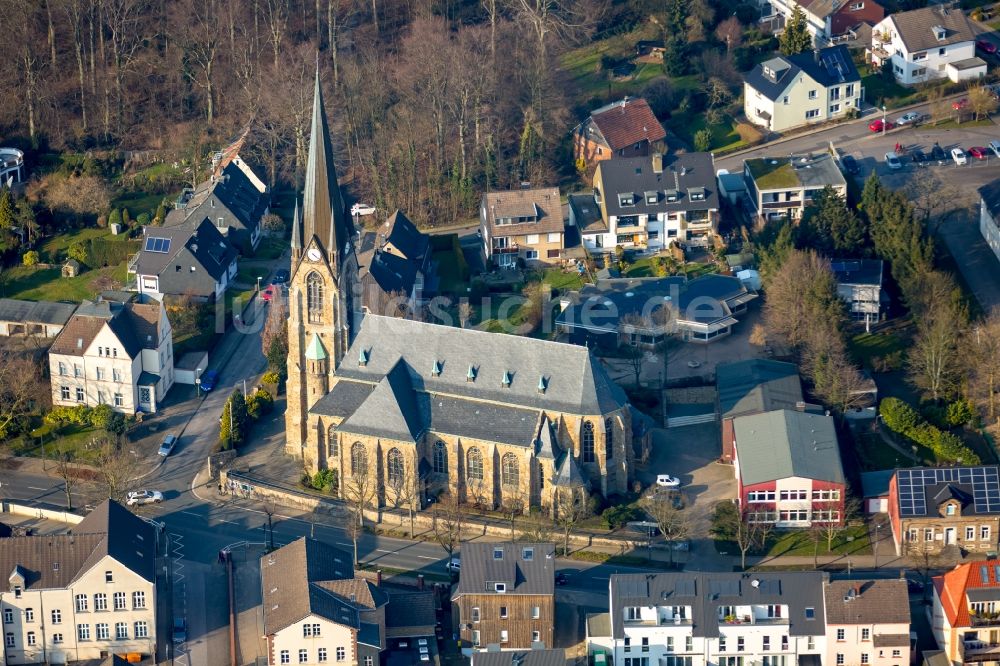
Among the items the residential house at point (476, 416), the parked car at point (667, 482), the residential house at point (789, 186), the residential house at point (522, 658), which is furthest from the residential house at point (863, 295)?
the residential house at point (522, 658)

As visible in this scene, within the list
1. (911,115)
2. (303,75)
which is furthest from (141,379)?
(911,115)

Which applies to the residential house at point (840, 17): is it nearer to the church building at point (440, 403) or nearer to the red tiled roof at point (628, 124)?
the red tiled roof at point (628, 124)

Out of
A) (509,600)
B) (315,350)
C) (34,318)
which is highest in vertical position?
(34,318)

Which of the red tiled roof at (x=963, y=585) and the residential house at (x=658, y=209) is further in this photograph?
the residential house at (x=658, y=209)

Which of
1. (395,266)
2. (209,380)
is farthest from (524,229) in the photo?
(209,380)

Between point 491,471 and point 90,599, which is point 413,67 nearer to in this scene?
point 491,471

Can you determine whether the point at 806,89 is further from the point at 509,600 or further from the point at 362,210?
the point at 509,600

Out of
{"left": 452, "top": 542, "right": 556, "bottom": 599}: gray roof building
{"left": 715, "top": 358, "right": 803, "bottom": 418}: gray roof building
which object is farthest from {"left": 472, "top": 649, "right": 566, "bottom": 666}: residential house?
{"left": 715, "top": 358, "right": 803, "bottom": 418}: gray roof building
